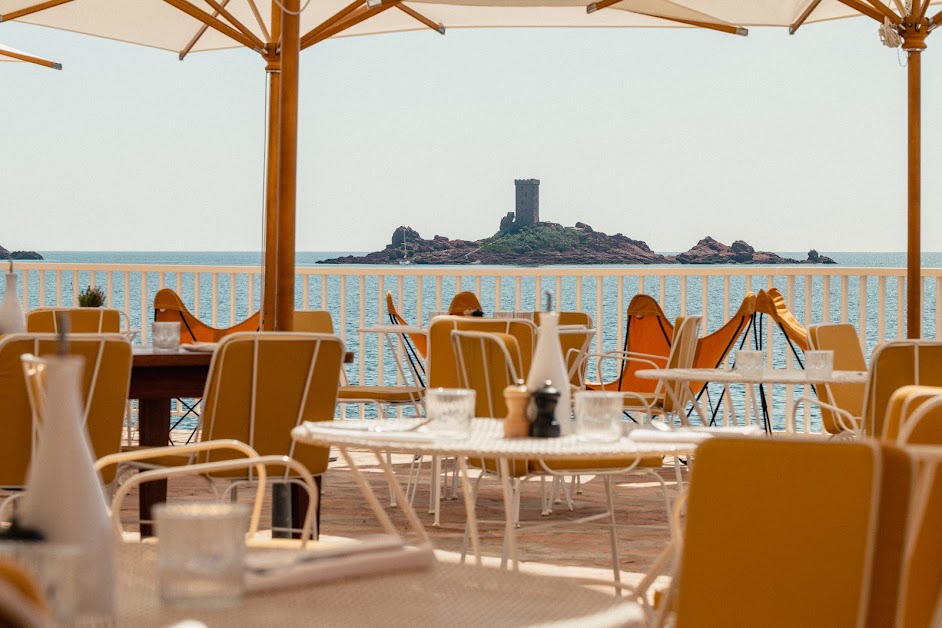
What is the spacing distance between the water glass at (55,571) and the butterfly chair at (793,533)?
852 millimetres

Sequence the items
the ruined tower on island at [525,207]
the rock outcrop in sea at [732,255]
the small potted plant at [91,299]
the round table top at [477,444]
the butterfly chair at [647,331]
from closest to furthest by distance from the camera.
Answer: the round table top at [477,444] → the small potted plant at [91,299] → the butterfly chair at [647,331] → the rock outcrop in sea at [732,255] → the ruined tower on island at [525,207]

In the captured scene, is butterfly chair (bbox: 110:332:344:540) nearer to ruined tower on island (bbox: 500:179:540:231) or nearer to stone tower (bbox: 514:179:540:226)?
ruined tower on island (bbox: 500:179:540:231)

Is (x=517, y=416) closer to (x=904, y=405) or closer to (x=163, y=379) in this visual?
(x=904, y=405)

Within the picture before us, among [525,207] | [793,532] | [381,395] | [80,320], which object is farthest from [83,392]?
[525,207]

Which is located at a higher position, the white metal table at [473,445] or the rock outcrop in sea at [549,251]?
the rock outcrop in sea at [549,251]

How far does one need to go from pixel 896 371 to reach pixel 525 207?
3630cm

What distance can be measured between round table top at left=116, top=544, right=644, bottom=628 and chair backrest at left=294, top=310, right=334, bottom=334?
4.99m

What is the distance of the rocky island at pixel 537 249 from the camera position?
36.8 m

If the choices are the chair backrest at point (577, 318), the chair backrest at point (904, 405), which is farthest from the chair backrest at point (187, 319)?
the chair backrest at point (904, 405)

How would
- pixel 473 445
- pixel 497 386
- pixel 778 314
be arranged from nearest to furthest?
pixel 473 445, pixel 497 386, pixel 778 314

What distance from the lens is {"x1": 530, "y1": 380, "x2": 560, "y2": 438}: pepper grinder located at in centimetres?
244

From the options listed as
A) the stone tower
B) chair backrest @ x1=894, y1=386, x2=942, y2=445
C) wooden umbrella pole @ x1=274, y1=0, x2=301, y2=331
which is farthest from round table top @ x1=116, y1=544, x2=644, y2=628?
the stone tower

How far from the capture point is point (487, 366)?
12.5 feet

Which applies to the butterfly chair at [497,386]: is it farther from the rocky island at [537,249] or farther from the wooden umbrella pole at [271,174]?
the rocky island at [537,249]
